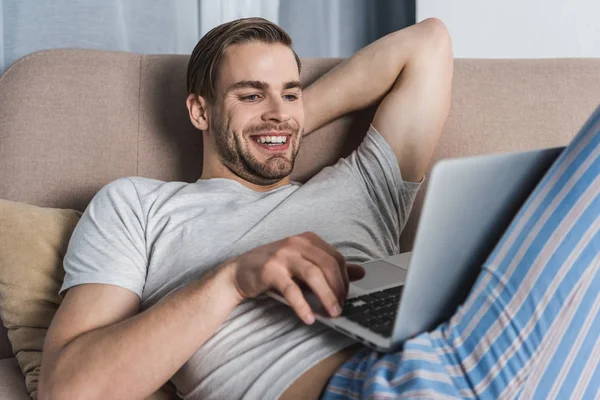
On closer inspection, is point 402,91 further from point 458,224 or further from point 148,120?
point 458,224

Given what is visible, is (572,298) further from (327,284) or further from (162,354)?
(162,354)

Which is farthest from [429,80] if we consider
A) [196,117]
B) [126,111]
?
[126,111]

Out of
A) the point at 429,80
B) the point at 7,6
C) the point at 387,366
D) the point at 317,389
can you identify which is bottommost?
the point at 317,389

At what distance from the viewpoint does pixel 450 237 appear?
74 centimetres

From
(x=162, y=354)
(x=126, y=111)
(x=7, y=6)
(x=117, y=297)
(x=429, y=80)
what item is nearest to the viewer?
(x=162, y=354)

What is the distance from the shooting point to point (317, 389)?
931 millimetres

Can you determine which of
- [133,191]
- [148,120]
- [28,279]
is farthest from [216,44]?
[28,279]

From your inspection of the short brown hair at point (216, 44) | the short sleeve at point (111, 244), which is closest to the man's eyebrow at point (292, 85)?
the short brown hair at point (216, 44)

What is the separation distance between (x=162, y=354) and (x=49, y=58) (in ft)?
3.05

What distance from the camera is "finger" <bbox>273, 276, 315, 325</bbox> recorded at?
87 cm

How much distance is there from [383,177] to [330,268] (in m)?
0.59

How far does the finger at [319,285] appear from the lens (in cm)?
86

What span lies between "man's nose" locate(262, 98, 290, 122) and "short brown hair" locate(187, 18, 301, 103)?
0.14 metres

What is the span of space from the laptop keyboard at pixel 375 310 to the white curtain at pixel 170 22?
4.89ft
